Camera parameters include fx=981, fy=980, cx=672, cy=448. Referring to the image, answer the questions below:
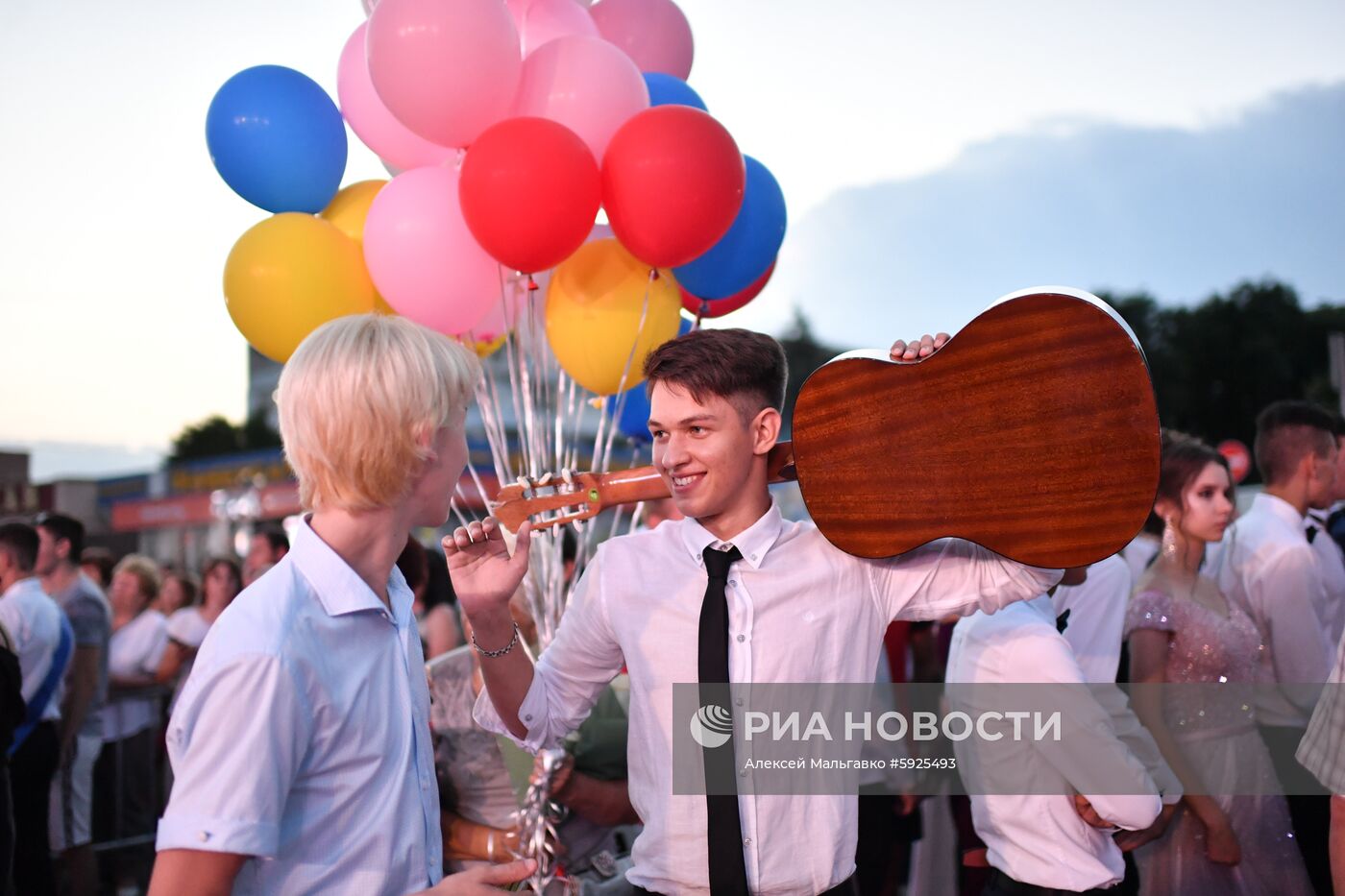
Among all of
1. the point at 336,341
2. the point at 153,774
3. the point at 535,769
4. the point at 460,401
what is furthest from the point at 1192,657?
the point at 153,774

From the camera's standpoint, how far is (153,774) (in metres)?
6.57

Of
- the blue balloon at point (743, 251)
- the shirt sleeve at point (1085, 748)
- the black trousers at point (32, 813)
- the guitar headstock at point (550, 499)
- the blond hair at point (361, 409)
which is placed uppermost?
the blue balloon at point (743, 251)

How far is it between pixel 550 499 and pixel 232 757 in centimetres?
87

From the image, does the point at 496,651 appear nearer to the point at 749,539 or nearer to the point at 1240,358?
the point at 749,539

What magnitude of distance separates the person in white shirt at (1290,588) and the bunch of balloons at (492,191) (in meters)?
2.16

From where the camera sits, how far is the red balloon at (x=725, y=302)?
11.3ft

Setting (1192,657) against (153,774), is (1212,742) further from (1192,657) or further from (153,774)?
(153,774)

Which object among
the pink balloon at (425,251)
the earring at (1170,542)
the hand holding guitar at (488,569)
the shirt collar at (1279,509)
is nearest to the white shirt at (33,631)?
the pink balloon at (425,251)

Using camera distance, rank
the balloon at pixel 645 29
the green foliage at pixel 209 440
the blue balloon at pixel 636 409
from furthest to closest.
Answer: the green foliage at pixel 209 440, the blue balloon at pixel 636 409, the balloon at pixel 645 29

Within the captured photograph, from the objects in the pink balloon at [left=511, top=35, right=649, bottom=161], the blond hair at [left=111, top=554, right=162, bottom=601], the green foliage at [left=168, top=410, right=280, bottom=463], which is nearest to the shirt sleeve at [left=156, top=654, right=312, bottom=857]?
the pink balloon at [left=511, top=35, right=649, bottom=161]

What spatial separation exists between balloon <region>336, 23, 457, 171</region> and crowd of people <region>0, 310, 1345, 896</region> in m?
1.36

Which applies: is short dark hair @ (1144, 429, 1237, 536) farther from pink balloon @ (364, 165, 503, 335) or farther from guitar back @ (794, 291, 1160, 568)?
pink balloon @ (364, 165, 503, 335)

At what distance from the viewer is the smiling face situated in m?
1.90

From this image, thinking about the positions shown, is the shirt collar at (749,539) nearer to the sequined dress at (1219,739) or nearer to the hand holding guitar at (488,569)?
the hand holding guitar at (488,569)
